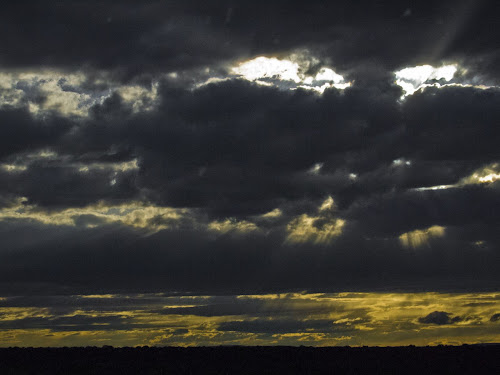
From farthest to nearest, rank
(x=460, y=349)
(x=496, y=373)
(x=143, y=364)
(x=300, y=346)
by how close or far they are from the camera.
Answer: (x=300, y=346) < (x=460, y=349) < (x=143, y=364) < (x=496, y=373)

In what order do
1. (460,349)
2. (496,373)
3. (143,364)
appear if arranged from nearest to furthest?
(496,373)
(143,364)
(460,349)

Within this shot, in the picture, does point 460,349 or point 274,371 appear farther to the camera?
point 460,349

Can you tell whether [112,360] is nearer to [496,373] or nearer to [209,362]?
[209,362]

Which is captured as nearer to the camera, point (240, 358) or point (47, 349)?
point (240, 358)

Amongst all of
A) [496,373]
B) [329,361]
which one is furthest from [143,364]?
[496,373]

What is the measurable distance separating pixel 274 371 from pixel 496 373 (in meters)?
24.3

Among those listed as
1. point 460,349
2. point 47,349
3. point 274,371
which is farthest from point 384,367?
point 47,349

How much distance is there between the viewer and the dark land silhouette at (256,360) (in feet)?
262

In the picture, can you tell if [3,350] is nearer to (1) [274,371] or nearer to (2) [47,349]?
(2) [47,349]

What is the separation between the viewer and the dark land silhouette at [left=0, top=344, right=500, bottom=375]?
80.0 metres

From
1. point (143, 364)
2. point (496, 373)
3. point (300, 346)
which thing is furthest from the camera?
point (300, 346)

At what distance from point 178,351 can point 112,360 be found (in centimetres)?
1284

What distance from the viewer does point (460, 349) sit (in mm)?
96688

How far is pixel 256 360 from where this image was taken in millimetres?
86062
